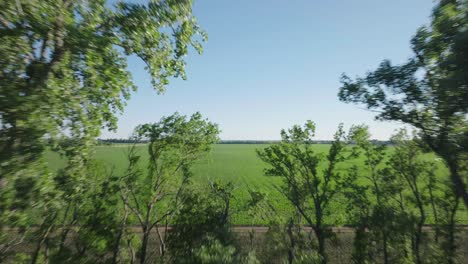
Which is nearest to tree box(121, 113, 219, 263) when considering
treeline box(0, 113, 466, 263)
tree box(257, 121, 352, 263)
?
treeline box(0, 113, 466, 263)

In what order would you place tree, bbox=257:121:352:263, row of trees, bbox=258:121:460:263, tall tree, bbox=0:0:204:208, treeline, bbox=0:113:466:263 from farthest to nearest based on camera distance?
tree, bbox=257:121:352:263, row of trees, bbox=258:121:460:263, treeline, bbox=0:113:466:263, tall tree, bbox=0:0:204:208

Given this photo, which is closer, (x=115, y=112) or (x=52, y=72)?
(x=52, y=72)

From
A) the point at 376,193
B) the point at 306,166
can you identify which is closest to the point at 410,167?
the point at 376,193

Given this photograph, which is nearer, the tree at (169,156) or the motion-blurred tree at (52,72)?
the motion-blurred tree at (52,72)

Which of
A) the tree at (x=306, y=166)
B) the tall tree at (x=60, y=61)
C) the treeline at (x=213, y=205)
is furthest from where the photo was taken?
the tree at (x=306, y=166)

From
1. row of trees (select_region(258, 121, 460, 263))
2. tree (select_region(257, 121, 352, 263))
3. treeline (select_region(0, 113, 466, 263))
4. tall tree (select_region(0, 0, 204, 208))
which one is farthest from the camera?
tree (select_region(257, 121, 352, 263))

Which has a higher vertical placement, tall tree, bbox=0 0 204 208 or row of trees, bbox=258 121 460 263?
tall tree, bbox=0 0 204 208

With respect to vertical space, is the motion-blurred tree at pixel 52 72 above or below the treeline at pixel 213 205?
above

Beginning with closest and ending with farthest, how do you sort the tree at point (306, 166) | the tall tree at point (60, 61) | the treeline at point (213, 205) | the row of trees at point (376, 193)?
the tall tree at point (60, 61) < the treeline at point (213, 205) < the row of trees at point (376, 193) < the tree at point (306, 166)

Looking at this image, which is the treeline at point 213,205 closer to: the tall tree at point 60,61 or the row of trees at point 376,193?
the row of trees at point 376,193

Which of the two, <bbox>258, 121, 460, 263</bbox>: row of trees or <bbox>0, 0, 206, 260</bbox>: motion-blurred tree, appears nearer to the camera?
<bbox>0, 0, 206, 260</bbox>: motion-blurred tree

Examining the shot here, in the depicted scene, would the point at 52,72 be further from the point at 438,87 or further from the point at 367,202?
the point at 367,202

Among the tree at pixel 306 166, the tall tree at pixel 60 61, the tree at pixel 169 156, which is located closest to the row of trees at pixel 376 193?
the tree at pixel 306 166

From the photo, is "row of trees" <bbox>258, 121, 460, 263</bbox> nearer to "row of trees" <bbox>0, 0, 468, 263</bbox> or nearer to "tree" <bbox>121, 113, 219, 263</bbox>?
"row of trees" <bbox>0, 0, 468, 263</bbox>
